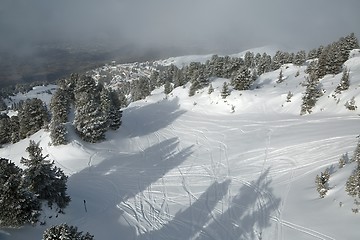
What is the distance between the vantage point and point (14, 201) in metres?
17.4

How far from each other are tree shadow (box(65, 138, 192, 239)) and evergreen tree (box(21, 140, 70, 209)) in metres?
1.28

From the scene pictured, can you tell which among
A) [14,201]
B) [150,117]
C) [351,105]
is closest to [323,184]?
[351,105]

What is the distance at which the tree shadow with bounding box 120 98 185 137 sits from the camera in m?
43.8

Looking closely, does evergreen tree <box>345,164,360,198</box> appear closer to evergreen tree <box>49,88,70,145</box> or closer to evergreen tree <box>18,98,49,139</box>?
evergreen tree <box>49,88,70,145</box>

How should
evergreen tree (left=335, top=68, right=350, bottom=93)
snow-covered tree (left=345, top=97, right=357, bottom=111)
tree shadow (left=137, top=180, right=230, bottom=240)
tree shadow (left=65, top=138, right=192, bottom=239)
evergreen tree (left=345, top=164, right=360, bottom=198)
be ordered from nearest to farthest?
evergreen tree (left=345, top=164, right=360, bottom=198)
tree shadow (left=137, top=180, right=230, bottom=240)
tree shadow (left=65, top=138, right=192, bottom=239)
snow-covered tree (left=345, top=97, right=357, bottom=111)
evergreen tree (left=335, top=68, right=350, bottom=93)

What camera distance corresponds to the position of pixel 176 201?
78.2ft

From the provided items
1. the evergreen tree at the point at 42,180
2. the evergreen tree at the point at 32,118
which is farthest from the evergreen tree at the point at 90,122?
the evergreen tree at the point at 42,180

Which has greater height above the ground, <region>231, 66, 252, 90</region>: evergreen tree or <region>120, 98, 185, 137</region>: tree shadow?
<region>231, 66, 252, 90</region>: evergreen tree

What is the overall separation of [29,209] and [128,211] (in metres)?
6.96

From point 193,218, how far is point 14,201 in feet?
36.7

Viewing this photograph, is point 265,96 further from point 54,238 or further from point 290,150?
point 54,238

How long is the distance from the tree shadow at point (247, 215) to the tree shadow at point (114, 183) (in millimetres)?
5638

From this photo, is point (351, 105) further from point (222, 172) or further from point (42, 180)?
point (42, 180)

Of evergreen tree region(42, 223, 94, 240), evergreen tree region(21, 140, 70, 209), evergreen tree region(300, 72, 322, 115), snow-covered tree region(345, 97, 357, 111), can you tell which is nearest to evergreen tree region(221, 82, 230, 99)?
evergreen tree region(300, 72, 322, 115)
